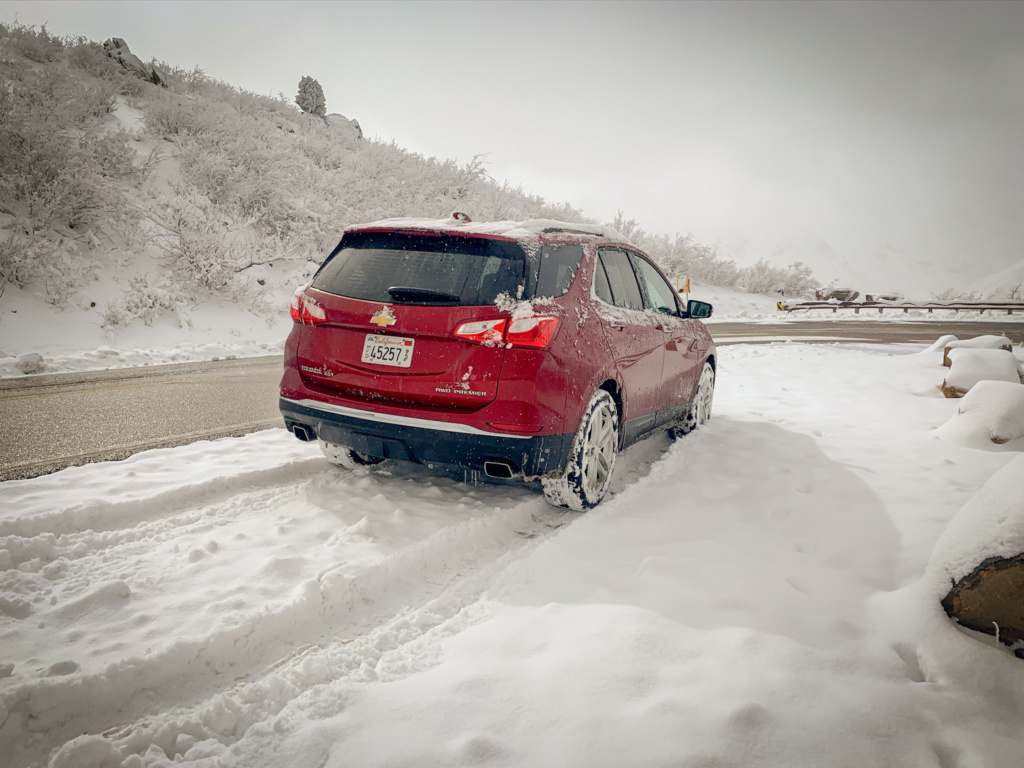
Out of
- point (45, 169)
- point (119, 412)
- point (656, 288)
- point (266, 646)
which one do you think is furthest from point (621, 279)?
point (45, 169)

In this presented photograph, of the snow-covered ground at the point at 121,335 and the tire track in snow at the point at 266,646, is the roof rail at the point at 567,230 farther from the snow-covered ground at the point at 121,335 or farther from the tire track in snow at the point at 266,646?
the snow-covered ground at the point at 121,335

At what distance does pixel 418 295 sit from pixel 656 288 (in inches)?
104

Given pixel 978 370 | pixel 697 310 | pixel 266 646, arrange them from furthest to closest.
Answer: pixel 978 370 → pixel 697 310 → pixel 266 646

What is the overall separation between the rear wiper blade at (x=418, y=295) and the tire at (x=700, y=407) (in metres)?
3.21

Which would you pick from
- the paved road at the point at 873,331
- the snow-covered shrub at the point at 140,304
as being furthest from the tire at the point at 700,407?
the snow-covered shrub at the point at 140,304

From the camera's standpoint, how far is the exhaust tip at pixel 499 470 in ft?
10.4

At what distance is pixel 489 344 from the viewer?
3.12 m

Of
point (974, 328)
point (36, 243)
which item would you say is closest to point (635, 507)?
point (36, 243)

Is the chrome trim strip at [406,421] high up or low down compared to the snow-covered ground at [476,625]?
up

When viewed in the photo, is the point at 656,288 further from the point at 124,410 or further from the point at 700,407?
the point at 124,410

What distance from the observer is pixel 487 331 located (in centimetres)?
312

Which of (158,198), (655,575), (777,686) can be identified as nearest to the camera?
(777,686)

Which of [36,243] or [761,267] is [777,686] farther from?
[761,267]

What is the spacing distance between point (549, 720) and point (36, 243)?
1477 centimetres
